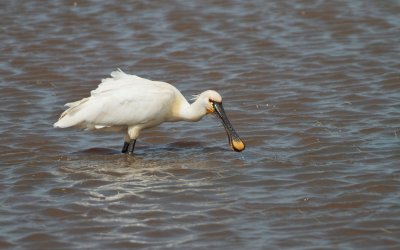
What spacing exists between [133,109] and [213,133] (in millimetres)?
1227

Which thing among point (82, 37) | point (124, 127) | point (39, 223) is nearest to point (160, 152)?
point (124, 127)

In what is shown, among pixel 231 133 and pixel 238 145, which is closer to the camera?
pixel 238 145

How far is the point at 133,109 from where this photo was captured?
1105 centimetres

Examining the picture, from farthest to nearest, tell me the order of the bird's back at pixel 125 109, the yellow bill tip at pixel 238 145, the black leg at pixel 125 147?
1. the black leg at pixel 125 147
2. the bird's back at pixel 125 109
3. the yellow bill tip at pixel 238 145

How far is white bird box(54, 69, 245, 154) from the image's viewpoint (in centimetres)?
1104

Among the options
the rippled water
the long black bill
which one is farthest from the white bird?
the rippled water

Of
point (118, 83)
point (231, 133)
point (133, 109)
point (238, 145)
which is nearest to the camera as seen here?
point (238, 145)

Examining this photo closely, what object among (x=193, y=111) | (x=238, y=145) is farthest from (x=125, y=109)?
(x=238, y=145)

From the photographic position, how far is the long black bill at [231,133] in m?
10.8

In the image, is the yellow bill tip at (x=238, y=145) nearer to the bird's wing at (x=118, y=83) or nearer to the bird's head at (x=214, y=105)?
the bird's head at (x=214, y=105)

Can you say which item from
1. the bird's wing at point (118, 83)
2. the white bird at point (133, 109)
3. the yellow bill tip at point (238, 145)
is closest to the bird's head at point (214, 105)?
the white bird at point (133, 109)

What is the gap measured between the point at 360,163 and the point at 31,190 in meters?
3.17

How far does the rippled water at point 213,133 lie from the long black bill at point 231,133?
0.44 feet

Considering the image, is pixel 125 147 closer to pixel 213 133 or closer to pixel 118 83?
pixel 118 83
